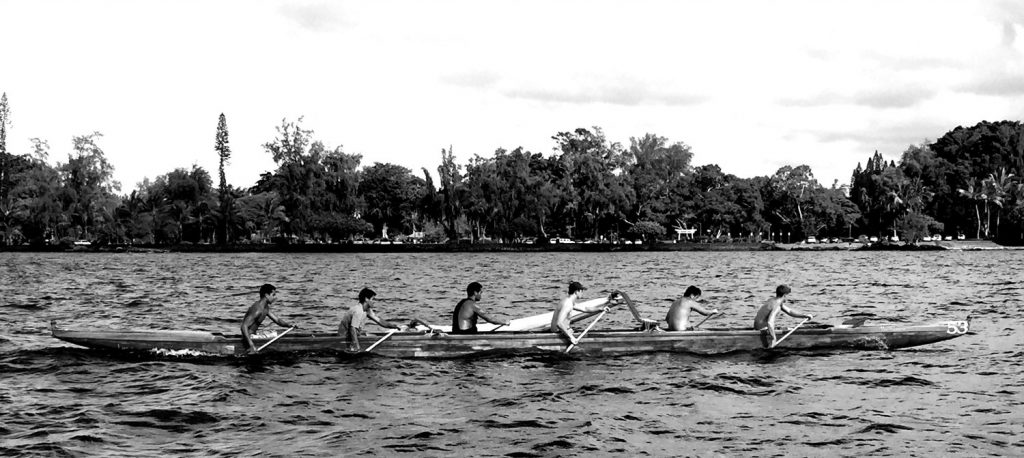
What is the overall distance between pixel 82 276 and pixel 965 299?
58.8 m

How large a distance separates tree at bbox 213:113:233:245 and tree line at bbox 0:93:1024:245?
21 centimetres

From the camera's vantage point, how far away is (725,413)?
17172mm

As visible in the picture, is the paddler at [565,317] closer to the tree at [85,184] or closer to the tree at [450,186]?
the tree at [450,186]

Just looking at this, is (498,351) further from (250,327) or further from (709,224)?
(709,224)

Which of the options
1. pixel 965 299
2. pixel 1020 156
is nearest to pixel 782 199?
pixel 1020 156

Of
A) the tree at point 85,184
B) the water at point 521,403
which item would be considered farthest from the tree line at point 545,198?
the water at point 521,403

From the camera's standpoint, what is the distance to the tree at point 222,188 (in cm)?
13100

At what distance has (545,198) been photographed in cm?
12400

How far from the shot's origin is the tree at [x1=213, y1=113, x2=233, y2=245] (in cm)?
13100

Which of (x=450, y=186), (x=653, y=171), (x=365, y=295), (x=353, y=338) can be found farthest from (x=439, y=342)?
(x=653, y=171)

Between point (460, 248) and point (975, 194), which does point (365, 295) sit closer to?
point (460, 248)

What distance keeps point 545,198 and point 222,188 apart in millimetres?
51444

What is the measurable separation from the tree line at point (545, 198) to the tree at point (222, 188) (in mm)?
214

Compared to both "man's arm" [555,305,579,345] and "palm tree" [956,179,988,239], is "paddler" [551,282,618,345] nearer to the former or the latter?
"man's arm" [555,305,579,345]
